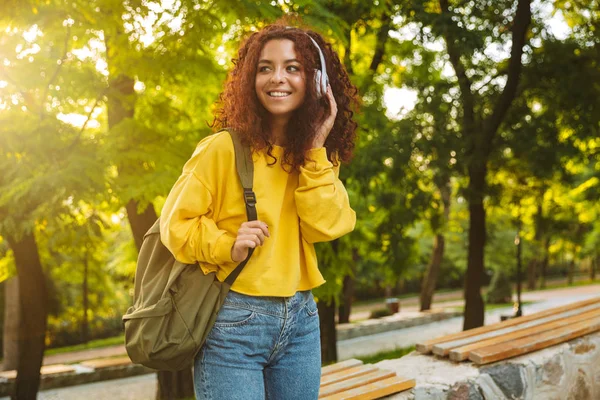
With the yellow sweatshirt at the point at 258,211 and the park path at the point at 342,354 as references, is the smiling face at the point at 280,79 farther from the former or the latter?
the park path at the point at 342,354

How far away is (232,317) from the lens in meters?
1.82

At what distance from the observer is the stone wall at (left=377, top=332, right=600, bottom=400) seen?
3.56m

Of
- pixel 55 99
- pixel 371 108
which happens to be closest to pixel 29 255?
pixel 55 99

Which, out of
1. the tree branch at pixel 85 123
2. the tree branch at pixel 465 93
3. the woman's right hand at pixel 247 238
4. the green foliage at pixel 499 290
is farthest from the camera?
the green foliage at pixel 499 290

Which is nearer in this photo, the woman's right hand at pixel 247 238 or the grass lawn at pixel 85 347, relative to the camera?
the woman's right hand at pixel 247 238

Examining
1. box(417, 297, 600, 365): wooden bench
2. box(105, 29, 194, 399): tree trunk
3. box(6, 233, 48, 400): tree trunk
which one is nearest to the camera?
box(417, 297, 600, 365): wooden bench

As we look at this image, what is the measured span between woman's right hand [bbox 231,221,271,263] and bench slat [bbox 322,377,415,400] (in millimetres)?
1580

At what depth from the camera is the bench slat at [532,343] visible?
3.80 metres

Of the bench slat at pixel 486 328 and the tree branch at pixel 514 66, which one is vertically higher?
the tree branch at pixel 514 66

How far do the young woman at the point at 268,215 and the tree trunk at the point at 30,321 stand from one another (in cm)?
699

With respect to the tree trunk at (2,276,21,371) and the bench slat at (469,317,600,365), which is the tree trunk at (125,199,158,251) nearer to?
the bench slat at (469,317,600,365)

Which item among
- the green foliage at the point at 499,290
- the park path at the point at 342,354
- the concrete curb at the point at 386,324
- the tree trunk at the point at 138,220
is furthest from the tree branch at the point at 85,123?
the green foliage at the point at 499,290

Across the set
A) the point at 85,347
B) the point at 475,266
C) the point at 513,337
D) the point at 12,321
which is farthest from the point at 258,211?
the point at 85,347

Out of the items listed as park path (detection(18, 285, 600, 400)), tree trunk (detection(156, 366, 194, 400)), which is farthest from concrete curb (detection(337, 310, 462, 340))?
tree trunk (detection(156, 366, 194, 400))
